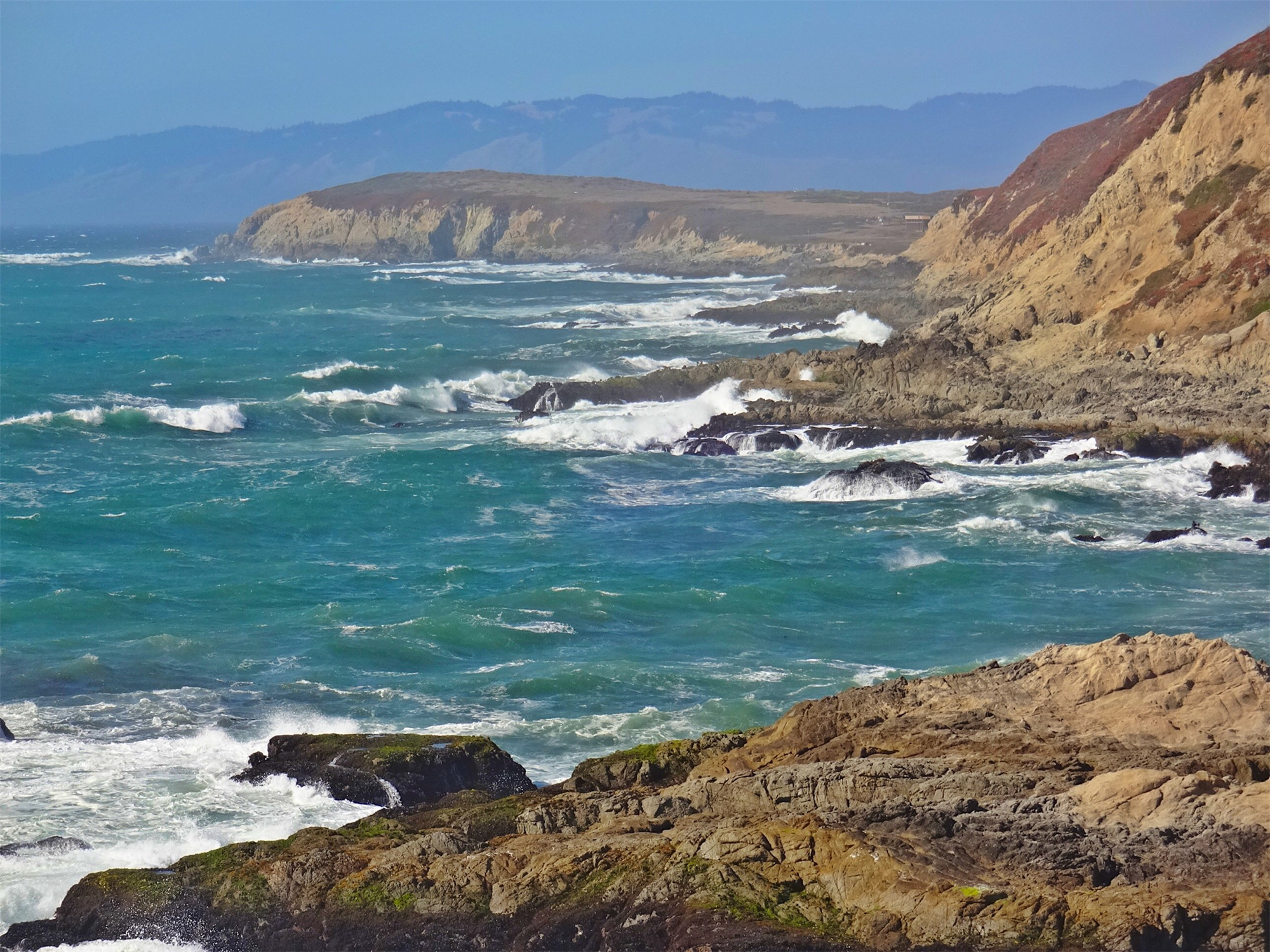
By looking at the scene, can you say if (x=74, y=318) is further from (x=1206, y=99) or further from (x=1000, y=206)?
(x=1206, y=99)

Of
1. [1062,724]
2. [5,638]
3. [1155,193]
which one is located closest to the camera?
[1062,724]

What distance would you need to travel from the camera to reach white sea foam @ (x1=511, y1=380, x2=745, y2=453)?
46000mm

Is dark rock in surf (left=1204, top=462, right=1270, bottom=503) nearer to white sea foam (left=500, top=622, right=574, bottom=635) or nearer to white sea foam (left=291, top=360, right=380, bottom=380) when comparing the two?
white sea foam (left=500, top=622, right=574, bottom=635)

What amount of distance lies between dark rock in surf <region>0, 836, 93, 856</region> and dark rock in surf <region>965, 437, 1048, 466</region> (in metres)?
28.2

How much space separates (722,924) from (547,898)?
1.88 m

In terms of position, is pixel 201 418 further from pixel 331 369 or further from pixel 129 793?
pixel 129 793

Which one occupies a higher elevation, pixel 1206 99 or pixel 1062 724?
pixel 1206 99

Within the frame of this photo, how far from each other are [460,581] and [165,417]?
23.4 meters

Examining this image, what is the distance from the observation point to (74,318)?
85188 mm

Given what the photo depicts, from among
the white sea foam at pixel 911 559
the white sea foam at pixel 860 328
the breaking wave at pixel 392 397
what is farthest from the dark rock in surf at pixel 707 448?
the white sea foam at pixel 860 328

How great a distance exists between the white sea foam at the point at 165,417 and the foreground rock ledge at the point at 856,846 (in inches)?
1366

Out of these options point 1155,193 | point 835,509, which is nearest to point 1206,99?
point 1155,193

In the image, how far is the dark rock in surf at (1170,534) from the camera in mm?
31562

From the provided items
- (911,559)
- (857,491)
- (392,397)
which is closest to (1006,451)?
(857,491)
